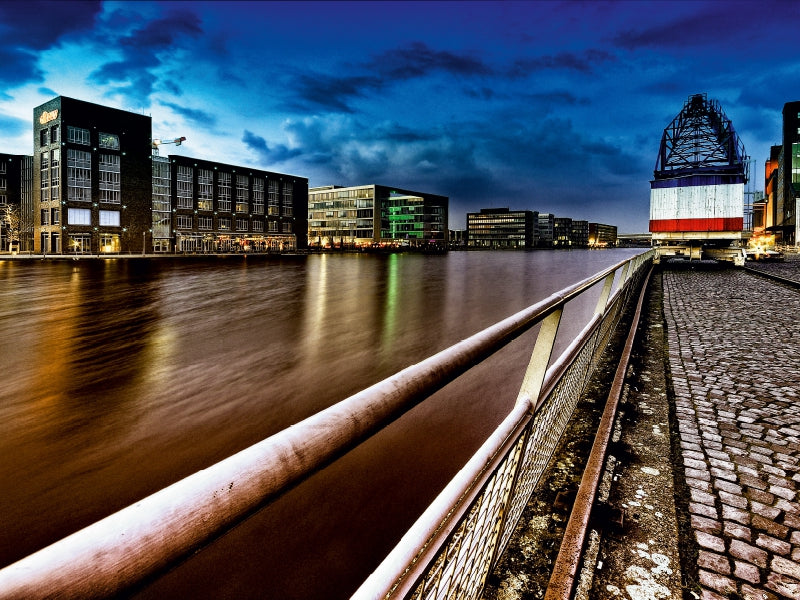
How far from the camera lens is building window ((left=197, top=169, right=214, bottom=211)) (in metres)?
77.8

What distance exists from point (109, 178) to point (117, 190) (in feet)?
5.71

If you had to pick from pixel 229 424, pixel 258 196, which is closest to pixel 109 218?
pixel 258 196

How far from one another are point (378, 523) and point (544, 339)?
2.31m

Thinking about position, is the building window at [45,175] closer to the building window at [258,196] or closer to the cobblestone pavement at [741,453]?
the building window at [258,196]

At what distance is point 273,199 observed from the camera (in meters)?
90.1

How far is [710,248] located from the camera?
2933 centimetres

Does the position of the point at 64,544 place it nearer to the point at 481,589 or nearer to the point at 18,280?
the point at 481,589

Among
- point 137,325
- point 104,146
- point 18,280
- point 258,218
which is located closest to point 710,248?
point 137,325

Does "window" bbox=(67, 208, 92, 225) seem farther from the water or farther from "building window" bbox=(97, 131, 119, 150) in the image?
the water

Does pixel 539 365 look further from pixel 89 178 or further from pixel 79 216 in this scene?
pixel 89 178

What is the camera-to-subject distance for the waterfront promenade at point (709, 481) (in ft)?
7.66

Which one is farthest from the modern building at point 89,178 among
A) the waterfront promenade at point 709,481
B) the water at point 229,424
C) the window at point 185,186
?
the waterfront promenade at point 709,481

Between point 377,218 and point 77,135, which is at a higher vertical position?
point 77,135

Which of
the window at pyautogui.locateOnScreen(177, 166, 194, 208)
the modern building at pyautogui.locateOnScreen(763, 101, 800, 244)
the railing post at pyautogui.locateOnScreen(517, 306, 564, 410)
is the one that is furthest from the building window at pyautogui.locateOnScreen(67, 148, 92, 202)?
the modern building at pyautogui.locateOnScreen(763, 101, 800, 244)
